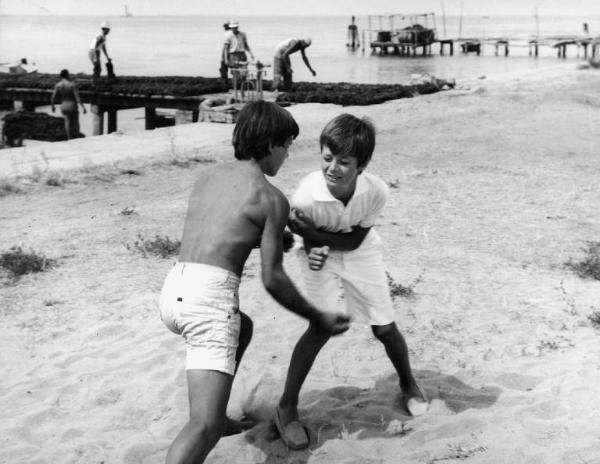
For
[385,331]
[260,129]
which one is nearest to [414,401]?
[385,331]

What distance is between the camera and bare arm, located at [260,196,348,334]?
2977 mm

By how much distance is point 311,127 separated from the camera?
554 inches

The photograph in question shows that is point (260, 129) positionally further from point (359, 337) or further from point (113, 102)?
point (113, 102)

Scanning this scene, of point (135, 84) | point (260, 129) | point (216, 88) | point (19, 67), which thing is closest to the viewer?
point (260, 129)

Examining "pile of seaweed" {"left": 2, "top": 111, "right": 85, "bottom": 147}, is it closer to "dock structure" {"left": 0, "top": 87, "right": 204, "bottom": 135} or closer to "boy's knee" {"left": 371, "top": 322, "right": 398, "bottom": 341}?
"dock structure" {"left": 0, "top": 87, "right": 204, "bottom": 135}

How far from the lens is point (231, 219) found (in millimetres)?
3035

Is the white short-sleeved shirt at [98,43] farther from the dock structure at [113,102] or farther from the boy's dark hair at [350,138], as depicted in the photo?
the boy's dark hair at [350,138]

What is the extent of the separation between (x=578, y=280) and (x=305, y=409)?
2863mm

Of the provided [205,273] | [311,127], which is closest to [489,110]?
[311,127]

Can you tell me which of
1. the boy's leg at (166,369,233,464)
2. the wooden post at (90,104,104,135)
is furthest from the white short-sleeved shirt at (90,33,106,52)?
the boy's leg at (166,369,233,464)

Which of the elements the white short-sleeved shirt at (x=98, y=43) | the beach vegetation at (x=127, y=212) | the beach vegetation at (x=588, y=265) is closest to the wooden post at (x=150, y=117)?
the white short-sleeved shirt at (x=98, y=43)

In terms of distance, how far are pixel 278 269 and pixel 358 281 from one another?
2.19 feet

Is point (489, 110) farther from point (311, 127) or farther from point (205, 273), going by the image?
point (205, 273)

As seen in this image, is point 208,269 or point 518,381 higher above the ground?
point 208,269
